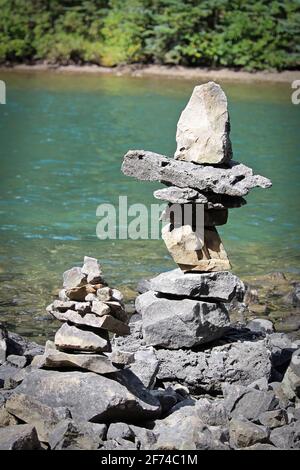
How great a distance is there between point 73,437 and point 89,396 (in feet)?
1.88

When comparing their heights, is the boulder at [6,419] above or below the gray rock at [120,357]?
below

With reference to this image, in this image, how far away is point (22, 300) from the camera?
1255 centimetres

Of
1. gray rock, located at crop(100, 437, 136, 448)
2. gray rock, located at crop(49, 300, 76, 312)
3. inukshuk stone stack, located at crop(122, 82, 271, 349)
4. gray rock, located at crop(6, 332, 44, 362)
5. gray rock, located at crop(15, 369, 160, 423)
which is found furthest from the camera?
gray rock, located at crop(6, 332, 44, 362)

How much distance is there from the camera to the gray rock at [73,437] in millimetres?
7484

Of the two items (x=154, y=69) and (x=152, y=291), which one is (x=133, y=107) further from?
(x=152, y=291)

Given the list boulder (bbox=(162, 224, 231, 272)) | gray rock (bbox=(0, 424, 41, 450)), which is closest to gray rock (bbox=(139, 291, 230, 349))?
boulder (bbox=(162, 224, 231, 272))

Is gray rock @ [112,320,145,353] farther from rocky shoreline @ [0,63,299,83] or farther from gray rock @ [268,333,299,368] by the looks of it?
rocky shoreline @ [0,63,299,83]

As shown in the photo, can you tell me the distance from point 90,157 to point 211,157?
47.7ft

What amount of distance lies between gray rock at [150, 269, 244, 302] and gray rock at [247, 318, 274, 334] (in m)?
1.81

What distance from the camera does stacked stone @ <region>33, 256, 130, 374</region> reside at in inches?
327

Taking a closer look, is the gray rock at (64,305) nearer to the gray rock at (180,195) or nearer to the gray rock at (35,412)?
the gray rock at (35,412)

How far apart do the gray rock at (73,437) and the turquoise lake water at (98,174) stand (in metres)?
3.61

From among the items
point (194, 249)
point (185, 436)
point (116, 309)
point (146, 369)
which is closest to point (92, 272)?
point (116, 309)

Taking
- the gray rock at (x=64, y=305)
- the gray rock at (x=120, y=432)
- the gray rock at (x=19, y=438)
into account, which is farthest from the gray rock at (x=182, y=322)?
the gray rock at (x=19, y=438)
